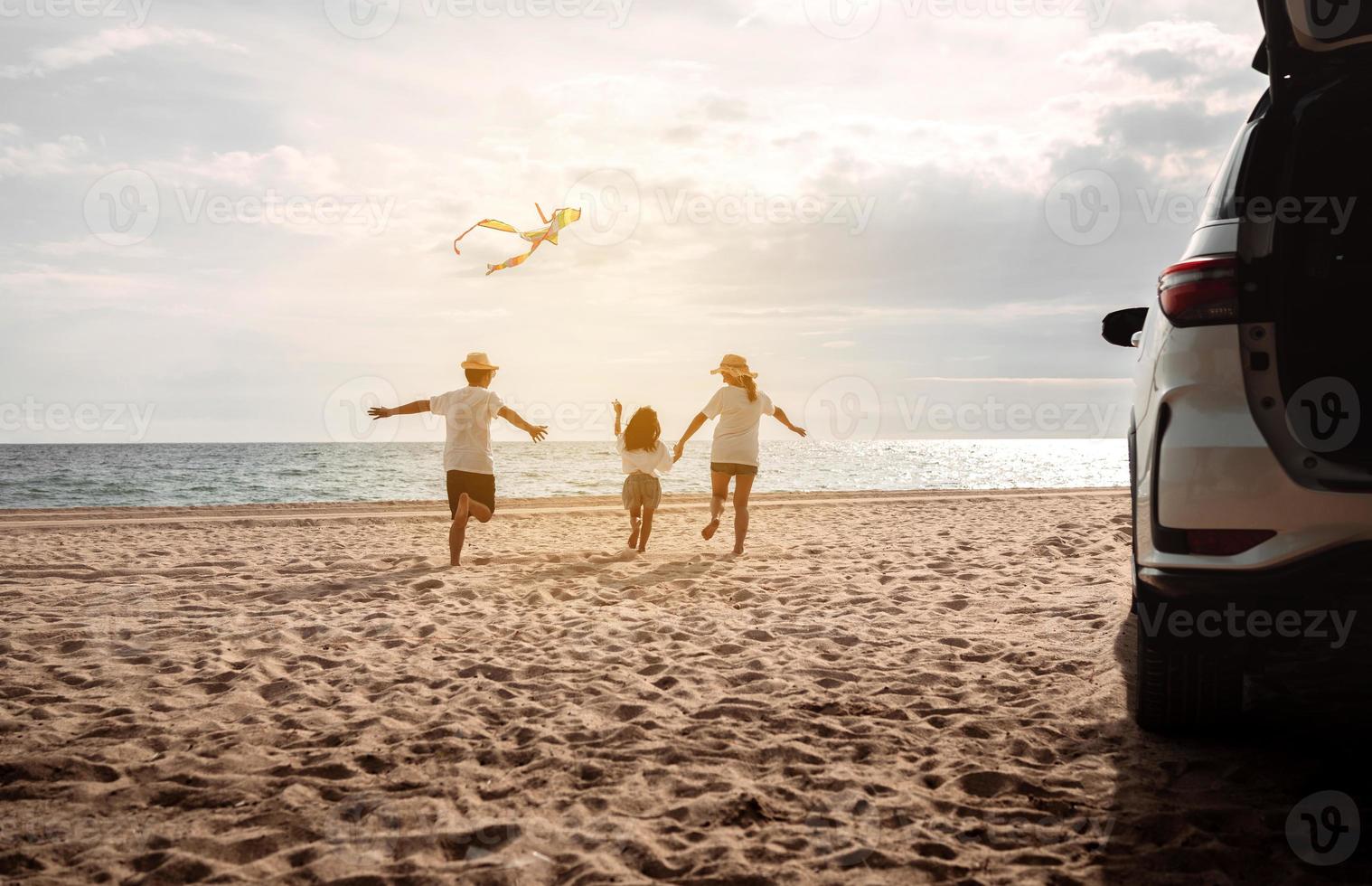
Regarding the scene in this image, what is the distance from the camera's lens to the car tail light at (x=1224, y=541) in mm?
2572

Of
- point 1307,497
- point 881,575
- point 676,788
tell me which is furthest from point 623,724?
point 881,575

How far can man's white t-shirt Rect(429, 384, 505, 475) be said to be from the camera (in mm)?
8305

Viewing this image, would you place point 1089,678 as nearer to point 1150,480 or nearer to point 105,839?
point 1150,480

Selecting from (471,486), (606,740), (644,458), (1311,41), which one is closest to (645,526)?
(644,458)

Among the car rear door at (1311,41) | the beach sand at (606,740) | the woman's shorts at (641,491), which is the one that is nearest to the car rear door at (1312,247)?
the car rear door at (1311,41)

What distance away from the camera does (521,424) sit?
8.09 m

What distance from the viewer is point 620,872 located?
8.48 feet

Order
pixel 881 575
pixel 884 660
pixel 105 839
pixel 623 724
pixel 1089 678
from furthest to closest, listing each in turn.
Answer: pixel 881 575 → pixel 884 660 → pixel 1089 678 → pixel 623 724 → pixel 105 839

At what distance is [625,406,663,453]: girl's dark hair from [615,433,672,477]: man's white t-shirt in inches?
1.8

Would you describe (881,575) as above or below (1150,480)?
below

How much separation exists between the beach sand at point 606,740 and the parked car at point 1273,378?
83 centimetres

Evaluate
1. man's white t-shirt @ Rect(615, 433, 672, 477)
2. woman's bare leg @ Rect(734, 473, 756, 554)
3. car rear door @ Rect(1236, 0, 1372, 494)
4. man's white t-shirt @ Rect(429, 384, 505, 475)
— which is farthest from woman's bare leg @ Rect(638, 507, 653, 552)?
car rear door @ Rect(1236, 0, 1372, 494)

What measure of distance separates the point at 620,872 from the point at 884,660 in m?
2.65

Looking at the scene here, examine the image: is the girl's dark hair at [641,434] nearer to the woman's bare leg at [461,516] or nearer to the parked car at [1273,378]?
the woman's bare leg at [461,516]
